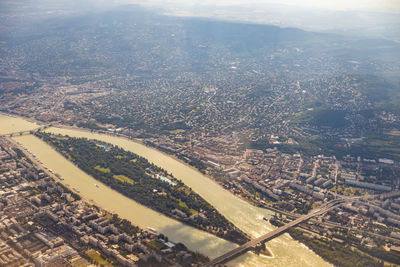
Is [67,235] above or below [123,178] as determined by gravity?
above

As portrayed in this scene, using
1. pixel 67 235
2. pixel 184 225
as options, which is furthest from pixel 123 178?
pixel 67 235

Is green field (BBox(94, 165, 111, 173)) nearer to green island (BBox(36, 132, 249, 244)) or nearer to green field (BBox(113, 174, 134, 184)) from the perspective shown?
green island (BBox(36, 132, 249, 244))

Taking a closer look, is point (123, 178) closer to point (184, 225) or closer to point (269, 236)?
point (184, 225)

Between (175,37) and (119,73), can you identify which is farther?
(175,37)

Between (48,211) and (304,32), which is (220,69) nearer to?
(304,32)

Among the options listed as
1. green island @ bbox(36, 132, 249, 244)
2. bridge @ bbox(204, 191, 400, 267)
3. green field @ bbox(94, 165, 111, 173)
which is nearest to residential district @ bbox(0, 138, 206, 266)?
bridge @ bbox(204, 191, 400, 267)

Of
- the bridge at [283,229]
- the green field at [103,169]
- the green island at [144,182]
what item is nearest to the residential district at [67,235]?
the bridge at [283,229]

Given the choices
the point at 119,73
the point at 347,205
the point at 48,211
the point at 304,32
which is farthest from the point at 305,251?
the point at 304,32
